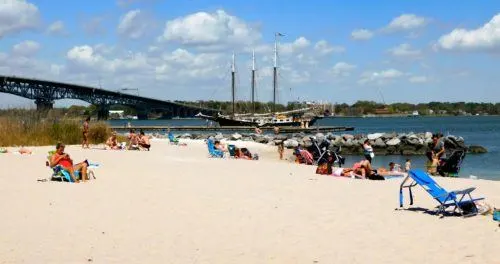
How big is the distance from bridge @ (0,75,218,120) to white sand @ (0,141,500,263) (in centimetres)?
8238

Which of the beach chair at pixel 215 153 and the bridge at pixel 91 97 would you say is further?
the bridge at pixel 91 97

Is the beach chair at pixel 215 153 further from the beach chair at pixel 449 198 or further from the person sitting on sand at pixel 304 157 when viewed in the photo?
the beach chair at pixel 449 198

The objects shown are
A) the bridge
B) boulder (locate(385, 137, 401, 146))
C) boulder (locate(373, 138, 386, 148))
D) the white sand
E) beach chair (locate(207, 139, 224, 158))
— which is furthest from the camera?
the bridge

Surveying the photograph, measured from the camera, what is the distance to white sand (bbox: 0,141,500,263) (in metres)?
7.20

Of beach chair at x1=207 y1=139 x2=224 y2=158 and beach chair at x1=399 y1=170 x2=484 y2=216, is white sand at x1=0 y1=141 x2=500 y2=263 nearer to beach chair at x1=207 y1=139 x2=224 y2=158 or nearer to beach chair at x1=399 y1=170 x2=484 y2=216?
beach chair at x1=399 y1=170 x2=484 y2=216

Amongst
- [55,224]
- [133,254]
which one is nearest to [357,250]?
[133,254]

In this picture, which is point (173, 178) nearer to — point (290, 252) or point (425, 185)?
point (425, 185)

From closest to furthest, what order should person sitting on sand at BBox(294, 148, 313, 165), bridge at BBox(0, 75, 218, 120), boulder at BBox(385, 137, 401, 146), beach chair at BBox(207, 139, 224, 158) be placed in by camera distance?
person sitting on sand at BBox(294, 148, 313, 165) → beach chair at BBox(207, 139, 224, 158) → boulder at BBox(385, 137, 401, 146) → bridge at BBox(0, 75, 218, 120)

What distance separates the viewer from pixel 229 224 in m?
9.02

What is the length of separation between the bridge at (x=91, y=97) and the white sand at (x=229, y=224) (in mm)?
82380

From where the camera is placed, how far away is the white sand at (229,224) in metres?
7.20

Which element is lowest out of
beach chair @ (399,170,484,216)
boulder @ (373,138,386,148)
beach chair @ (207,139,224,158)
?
boulder @ (373,138,386,148)

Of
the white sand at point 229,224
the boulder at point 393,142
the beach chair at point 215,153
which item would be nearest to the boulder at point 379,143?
the boulder at point 393,142

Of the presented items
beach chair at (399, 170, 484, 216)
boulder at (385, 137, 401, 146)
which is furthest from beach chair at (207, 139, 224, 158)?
boulder at (385, 137, 401, 146)
